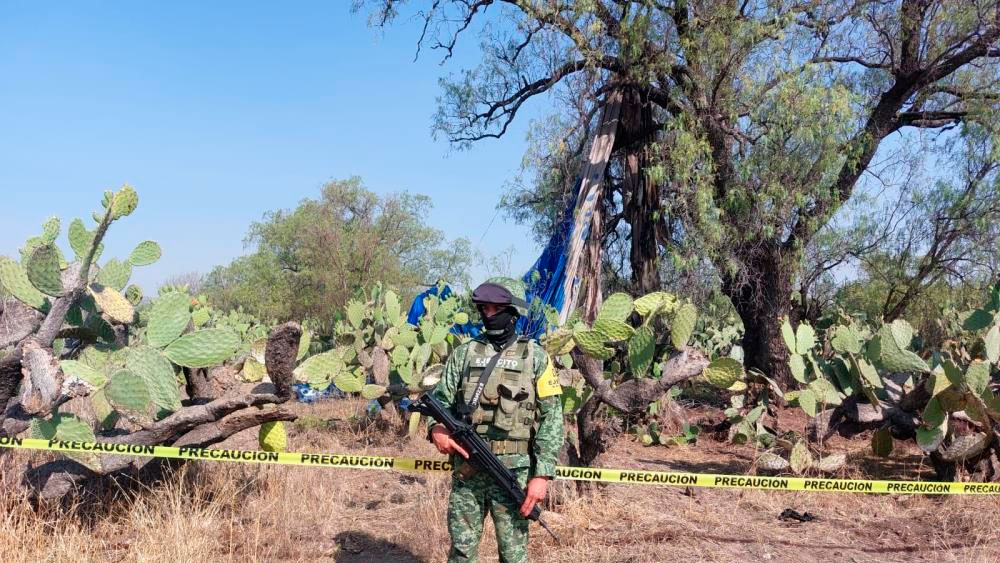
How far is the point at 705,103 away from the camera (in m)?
9.76

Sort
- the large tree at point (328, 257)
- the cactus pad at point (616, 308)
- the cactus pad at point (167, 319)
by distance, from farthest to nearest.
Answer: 1. the large tree at point (328, 257)
2. the cactus pad at point (616, 308)
3. the cactus pad at point (167, 319)

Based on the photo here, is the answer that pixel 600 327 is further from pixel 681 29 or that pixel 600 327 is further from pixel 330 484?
pixel 681 29

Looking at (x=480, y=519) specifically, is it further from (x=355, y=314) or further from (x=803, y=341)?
(x=355, y=314)

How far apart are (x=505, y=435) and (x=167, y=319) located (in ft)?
6.63

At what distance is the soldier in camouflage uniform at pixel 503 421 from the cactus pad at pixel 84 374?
1913 mm

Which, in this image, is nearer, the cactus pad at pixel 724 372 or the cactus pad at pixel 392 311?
the cactus pad at pixel 724 372

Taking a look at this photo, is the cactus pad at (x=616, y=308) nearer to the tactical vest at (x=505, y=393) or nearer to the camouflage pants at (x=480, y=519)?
the tactical vest at (x=505, y=393)

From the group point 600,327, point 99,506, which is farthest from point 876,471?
point 99,506

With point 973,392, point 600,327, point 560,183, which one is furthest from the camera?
point 560,183

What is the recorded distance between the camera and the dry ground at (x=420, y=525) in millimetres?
4031

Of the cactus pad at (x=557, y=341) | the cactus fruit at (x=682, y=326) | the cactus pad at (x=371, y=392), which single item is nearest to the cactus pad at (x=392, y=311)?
the cactus pad at (x=371, y=392)

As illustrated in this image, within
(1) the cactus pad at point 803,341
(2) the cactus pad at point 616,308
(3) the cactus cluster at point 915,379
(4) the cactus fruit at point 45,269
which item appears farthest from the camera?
(1) the cactus pad at point 803,341

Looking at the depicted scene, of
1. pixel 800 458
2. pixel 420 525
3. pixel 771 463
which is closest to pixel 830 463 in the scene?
pixel 800 458

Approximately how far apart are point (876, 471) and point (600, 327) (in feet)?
10.7
